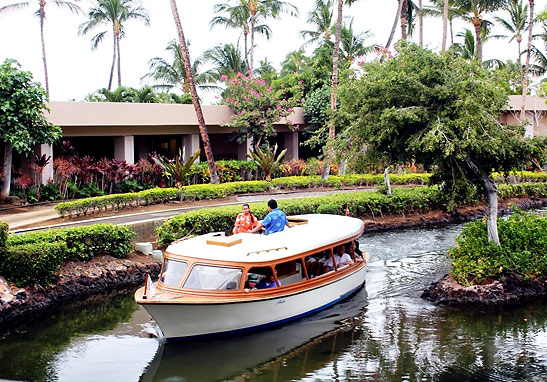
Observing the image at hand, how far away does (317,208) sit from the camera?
2159 cm

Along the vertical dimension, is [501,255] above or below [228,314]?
above

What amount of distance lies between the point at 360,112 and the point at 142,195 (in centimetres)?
1000

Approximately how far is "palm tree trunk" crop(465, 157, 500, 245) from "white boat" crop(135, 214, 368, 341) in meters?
3.84

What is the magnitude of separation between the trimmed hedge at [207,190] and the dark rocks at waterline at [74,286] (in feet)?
12.2

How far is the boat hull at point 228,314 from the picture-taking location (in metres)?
11.0

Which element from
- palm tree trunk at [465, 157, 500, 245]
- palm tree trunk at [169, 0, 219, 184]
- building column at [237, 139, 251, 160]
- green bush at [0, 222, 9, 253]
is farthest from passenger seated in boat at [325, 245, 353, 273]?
building column at [237, 139, 251, 160]

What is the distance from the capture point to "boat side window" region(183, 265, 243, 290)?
1131 cm

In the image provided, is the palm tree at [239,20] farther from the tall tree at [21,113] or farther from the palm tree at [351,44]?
the tall tree at [21,113]

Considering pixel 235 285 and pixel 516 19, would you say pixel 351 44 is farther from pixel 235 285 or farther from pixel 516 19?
pixel 235 285

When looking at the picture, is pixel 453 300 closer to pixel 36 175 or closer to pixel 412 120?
pixel 412 120

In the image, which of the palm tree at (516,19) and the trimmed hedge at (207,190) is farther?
the palm tree at (516,19)

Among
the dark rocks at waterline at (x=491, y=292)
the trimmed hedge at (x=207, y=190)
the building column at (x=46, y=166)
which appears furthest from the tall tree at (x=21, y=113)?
the dark rocks at waterline at (x=491, y=292)

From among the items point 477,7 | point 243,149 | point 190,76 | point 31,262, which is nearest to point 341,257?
point 31,262

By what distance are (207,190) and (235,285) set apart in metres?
12.7
